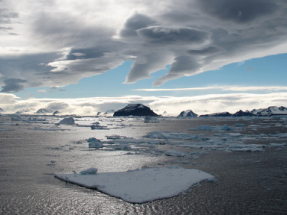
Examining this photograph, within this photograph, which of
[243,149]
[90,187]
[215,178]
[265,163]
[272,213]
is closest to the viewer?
[272,213]

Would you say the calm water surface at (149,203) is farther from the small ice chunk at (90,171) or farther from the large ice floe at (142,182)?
the small ice chunk at (90,171)

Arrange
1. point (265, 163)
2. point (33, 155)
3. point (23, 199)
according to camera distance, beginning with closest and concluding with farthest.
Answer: point (23, 199)
point (265, 163)
point (33, 155)

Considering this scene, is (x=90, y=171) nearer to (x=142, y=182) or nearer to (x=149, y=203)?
(x=142, y=182)

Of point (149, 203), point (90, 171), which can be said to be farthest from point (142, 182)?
point (90, 171)

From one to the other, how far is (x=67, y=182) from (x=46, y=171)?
274cm

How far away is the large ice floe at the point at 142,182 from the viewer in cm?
1029

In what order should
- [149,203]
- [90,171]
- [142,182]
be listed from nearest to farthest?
[149,203] < [142,182] < [90,171]

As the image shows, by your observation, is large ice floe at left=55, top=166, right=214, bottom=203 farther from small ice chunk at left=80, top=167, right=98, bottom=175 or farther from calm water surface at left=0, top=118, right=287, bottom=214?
calm water surface at left=0, top=118, right=287, bottom=214

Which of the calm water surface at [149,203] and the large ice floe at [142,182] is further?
the large ice floe at [142,182]

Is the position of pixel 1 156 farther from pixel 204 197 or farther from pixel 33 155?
pixel 204 197

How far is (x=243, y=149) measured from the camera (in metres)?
21.7

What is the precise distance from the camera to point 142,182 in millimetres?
11641

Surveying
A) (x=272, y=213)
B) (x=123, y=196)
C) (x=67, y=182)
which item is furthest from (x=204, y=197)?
(x=67, y=182)

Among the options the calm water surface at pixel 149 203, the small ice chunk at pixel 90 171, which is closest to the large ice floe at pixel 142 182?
the small ice chunk at pixel 90 171
